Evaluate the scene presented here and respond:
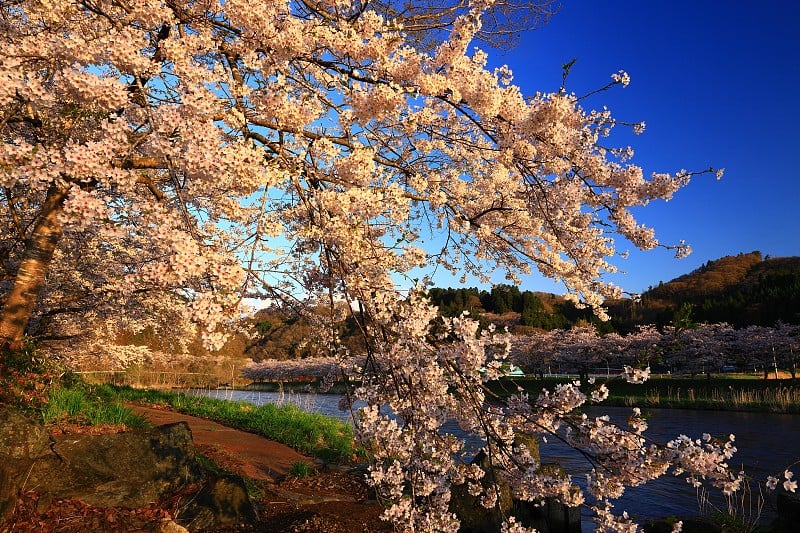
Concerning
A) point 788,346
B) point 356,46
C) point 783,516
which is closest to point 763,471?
point 783,516

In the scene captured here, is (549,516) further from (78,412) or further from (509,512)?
(78,412)

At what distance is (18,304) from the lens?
6.46 m

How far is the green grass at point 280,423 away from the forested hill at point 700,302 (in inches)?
300

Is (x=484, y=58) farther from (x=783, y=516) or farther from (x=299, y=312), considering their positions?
(x=783, y=516)

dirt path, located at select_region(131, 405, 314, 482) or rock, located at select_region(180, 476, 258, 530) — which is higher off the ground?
rock, located at select_region(180, 476, 258, 530)

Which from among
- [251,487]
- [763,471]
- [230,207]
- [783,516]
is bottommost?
[763,471]

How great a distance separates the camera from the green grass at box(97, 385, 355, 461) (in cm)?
1296

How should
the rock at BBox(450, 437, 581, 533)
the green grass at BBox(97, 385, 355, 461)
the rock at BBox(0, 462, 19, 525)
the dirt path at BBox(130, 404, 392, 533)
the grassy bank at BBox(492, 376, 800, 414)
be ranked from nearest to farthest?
the rock at BBox(0, 462, 19, 525), the dirt path at BBox(130, 404, 392, 533), the rock at BBox(450, 437, 581, 533), the green grass at BBox(97, 385, 355, 461), the grassy bank at BBox(492, 376, 800, 414)

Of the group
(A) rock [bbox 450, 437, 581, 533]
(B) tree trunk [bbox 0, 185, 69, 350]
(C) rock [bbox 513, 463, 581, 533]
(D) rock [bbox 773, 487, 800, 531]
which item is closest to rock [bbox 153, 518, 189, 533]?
(B) tree trunk [bbox 0, 185, 69, 350]

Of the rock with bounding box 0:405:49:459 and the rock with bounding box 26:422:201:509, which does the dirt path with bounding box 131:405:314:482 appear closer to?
the rock with bounding box 26:422:201:509

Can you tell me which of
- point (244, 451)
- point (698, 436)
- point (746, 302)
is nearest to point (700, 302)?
point (746, 302)

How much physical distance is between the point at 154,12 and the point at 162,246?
87.2 inches

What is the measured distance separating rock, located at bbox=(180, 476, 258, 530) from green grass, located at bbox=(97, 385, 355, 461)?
5.54 meters

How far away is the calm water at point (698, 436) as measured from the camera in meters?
12.4
